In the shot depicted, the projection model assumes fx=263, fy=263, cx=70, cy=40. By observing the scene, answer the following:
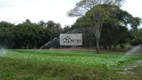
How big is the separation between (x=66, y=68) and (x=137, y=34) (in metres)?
46.2

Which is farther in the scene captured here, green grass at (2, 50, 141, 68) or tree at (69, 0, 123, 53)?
tree at (69, 0, 123, 53)

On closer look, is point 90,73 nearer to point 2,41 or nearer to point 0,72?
point 0,72

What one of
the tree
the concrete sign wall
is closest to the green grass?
the tree

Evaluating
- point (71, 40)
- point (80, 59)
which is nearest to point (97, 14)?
point (71, 40)

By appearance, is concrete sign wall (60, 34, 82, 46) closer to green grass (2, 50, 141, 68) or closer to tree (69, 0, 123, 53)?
tree (69, 0, 123, 53)

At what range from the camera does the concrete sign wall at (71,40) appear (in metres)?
46.0

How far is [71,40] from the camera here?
4575 cm

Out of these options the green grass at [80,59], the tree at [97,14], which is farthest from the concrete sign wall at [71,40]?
the green grass at [80,59]

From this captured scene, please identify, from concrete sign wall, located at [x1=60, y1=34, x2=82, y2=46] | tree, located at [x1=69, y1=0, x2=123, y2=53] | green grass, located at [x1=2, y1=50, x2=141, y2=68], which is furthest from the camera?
concrete sign wall, located at [x1=60, y1=34, x2=82, y2=46]

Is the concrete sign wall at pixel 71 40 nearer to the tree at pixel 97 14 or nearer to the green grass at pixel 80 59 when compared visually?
the tree at pixel 97 14

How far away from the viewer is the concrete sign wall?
4603cm

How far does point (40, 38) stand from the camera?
55.3 metres

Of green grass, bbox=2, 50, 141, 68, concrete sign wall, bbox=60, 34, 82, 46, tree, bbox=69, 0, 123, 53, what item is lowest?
green grass, bbox=2, 50, 141, 68

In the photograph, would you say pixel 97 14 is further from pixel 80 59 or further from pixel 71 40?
pixel 80 59
